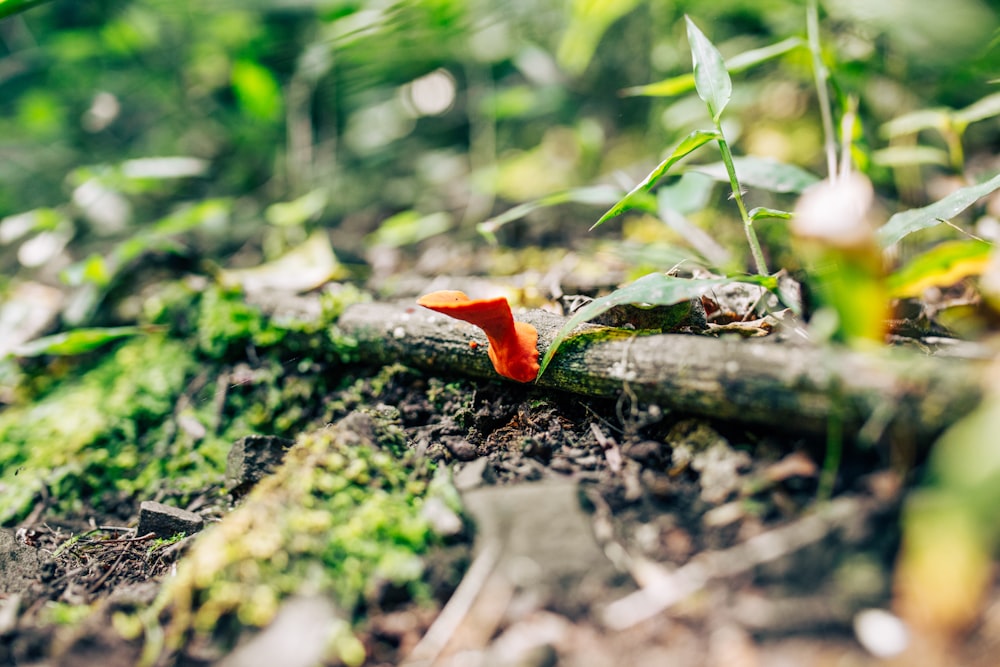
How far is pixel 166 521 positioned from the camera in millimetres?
1654

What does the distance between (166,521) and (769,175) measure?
87.9 inches

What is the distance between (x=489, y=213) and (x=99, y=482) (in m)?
2.27

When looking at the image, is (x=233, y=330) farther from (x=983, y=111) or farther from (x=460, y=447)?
(x=983, y=111)

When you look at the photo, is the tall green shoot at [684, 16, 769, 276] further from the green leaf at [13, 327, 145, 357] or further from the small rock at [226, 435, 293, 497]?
the green leaf at [13, 327, 145, 357]

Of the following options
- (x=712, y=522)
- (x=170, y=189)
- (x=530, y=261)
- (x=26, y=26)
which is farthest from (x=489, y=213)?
(x=26, y=26)

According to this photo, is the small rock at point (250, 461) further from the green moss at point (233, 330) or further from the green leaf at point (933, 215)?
the green leaf at point (933, 215)

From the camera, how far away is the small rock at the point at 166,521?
64.5 inches

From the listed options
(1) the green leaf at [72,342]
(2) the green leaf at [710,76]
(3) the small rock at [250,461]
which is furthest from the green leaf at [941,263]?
(1) the green leaf at [72,342]

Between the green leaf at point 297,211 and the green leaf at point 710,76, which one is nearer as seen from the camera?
the green leaf at point 710,76

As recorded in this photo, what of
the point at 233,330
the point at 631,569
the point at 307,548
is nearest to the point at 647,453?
the point at 631,569

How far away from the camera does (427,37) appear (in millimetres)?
3492

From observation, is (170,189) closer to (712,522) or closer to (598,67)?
(598,67)

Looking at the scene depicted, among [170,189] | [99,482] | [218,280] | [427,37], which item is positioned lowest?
[99,482]

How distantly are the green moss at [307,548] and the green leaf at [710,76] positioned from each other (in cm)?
133
